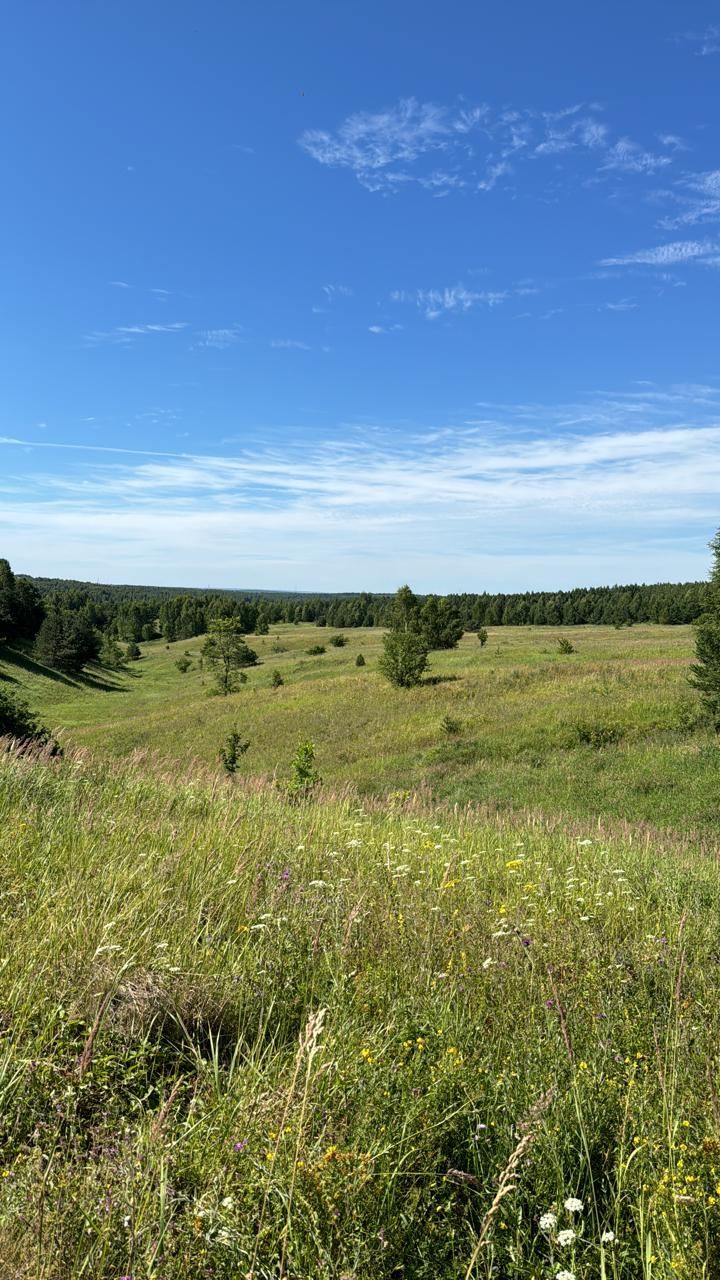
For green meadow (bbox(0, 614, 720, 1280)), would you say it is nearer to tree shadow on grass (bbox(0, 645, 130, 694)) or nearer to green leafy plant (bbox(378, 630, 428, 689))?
green leafy plant (bbox(378, 630, 428, 689))

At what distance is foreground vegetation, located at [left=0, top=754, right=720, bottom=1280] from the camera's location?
174 centimetres

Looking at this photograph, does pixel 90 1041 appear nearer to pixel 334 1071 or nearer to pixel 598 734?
pixel 334 1071

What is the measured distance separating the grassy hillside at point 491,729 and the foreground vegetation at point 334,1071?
5536mm

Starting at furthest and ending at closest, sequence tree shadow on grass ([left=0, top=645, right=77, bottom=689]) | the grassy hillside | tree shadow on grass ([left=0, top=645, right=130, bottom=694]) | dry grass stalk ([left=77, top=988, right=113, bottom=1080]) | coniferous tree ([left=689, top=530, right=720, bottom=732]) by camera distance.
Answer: tree shadow on grass ([left=0, top=645, right=130, bottom=694])
tree shadow on grass ([left=0, top=645, right=77, bottom=689])
coniferous tree ([left=689, top=530, right=720, bottom=732])
the grassy hillside
dry grass stalk ([left=77, top=988, right=113, bottom=1080])

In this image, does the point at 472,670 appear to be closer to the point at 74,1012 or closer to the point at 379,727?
the point at 379,727

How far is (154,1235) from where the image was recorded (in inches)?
67.1

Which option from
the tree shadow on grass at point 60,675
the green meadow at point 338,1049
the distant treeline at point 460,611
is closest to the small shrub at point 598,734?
the green meadow at point 338,1049

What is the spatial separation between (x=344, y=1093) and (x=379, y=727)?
29.7 m

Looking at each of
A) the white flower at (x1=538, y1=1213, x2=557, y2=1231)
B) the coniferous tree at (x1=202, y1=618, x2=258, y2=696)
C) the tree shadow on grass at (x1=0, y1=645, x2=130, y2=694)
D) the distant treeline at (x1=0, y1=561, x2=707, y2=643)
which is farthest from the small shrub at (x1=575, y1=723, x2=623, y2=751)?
the distant treeline at (x1=0, y1=561, x2=707, y2=643)

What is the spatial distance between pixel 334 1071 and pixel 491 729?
26.0 meters

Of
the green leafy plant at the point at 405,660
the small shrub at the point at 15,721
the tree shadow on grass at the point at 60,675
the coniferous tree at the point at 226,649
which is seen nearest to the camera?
the small shrub at the point at 15,721

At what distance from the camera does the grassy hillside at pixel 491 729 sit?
18.9m

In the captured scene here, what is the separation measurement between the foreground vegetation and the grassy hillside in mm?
5536

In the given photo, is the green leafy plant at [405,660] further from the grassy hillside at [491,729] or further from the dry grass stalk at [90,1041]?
the dry grass stalk at [90,1041]
